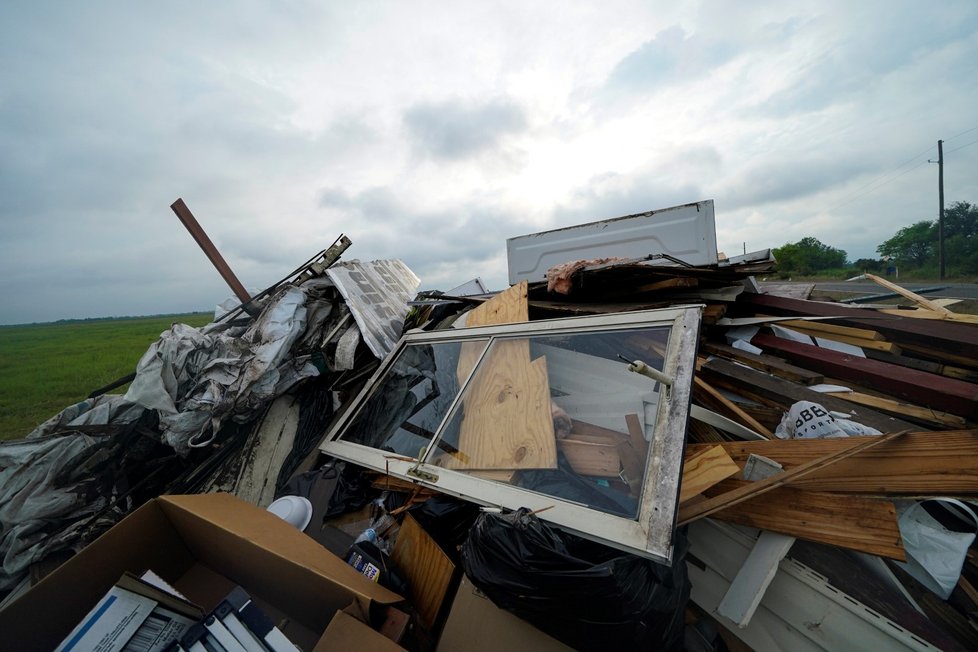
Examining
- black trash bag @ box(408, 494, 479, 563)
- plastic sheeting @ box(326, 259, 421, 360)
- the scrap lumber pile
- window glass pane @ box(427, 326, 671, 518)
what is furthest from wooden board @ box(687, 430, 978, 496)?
plastic sheeting @ box(326, 259, 421, 360)

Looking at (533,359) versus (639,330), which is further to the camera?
(533,359)

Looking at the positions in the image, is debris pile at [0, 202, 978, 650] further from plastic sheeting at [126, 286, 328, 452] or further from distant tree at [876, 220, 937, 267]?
distant tree at [876, 220, 937, 267]

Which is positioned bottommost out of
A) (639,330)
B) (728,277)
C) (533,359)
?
(533,359)

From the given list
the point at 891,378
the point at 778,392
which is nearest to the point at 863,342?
the point at 891,378

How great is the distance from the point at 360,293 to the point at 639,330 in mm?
2514

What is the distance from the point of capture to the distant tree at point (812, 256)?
27.7 m

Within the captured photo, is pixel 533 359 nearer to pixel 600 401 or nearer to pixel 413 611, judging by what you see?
pixel 600 401

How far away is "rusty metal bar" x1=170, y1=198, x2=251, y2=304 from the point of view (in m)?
3.08

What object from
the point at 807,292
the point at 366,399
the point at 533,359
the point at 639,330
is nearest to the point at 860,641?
the point at 639,330

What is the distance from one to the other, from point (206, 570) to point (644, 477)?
75.3 inches

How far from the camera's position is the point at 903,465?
1.29m

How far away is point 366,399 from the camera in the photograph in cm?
242

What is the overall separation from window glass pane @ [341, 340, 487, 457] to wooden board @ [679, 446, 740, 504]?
1169 millimetres

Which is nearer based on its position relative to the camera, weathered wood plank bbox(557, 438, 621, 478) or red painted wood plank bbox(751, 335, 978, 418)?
weathered wood plank bbox(557, 438, 621, 478)
